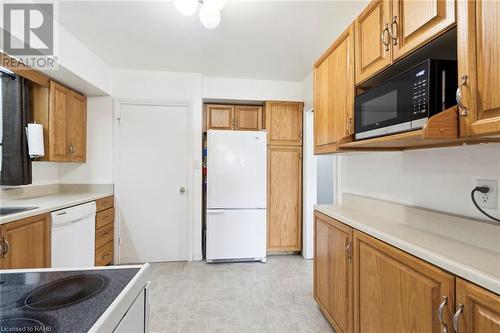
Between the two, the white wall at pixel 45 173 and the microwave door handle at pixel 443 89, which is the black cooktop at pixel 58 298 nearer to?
the microwave door handle at pixel 443 89

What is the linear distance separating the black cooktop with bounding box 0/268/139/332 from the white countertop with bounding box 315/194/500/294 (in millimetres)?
1061

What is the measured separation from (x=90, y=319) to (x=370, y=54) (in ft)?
5.40

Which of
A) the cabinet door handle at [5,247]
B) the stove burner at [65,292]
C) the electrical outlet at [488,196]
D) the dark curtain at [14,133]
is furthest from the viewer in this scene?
the dark curtain at [14,133]

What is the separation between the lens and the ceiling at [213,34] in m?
1.79

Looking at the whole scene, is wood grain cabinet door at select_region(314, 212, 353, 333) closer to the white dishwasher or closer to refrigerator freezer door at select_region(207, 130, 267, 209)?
refrigerator freezer door at select_region(207, 130, 267, 209)

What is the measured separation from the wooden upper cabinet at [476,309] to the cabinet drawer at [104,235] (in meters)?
2.89

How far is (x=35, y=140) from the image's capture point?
2.14 metres

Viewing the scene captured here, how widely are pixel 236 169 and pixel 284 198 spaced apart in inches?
31.0

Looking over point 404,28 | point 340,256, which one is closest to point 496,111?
point 404,28

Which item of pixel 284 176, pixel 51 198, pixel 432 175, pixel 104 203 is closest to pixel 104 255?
pixel 104 203

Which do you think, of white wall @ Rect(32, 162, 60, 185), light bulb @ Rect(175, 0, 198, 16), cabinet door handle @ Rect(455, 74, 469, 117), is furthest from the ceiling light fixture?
white wall @ Rect(32, 162, 60, 185)

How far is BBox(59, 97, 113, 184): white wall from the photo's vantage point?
9.48 ft

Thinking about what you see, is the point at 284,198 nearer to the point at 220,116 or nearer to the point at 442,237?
the point at 220,116

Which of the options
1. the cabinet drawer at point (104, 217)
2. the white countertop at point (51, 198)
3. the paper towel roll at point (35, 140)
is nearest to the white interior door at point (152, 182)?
the cabinet drawer at point (104, 217)
